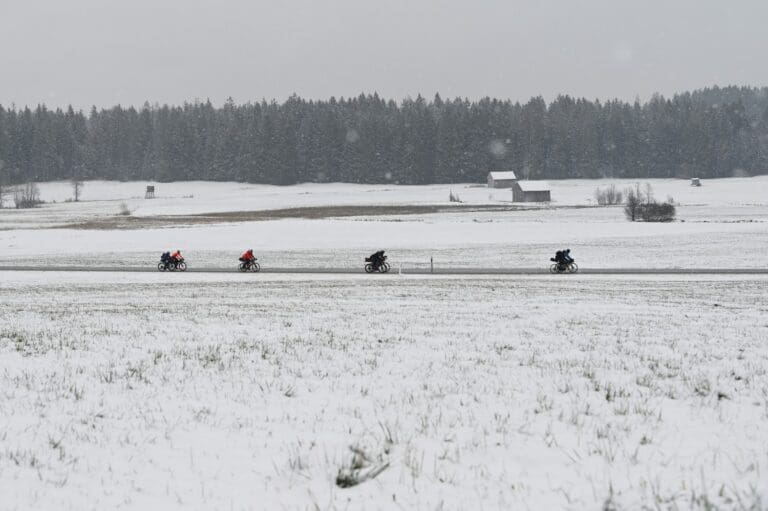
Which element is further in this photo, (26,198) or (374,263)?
(26,198)

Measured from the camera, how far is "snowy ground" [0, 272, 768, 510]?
223 inches

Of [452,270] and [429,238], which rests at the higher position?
[429,238]

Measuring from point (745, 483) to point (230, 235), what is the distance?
57.8m

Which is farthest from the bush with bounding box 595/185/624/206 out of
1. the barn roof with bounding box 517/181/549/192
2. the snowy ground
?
the snowy ground

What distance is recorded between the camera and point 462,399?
7.98 metres

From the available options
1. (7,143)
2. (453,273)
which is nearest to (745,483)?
(453,273)

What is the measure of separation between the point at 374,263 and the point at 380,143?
125589 mm

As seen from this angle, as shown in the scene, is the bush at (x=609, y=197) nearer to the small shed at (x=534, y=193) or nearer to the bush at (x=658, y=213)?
the small shed at (x=534, y=193)

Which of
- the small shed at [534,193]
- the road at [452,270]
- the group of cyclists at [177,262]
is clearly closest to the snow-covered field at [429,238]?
the road at [452,270]

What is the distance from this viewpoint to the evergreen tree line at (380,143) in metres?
157

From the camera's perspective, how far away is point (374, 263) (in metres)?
36.6

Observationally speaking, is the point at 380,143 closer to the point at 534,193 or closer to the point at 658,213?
the point at 534,193

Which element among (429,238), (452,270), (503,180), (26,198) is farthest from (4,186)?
(452,270)

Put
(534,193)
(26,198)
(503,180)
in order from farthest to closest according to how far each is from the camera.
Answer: (503,180), (26,198), (534,193)
